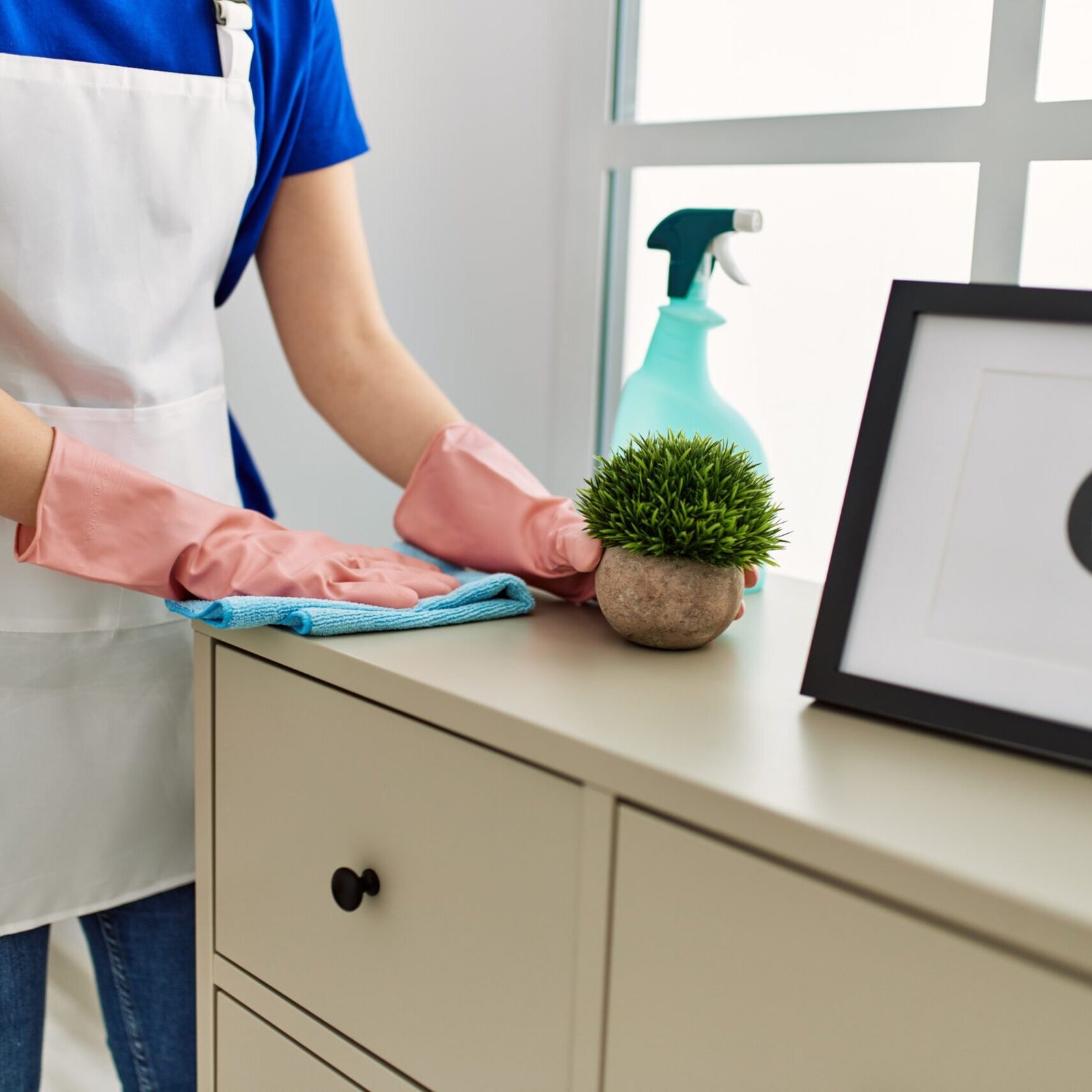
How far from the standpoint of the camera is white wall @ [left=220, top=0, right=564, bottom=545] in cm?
120

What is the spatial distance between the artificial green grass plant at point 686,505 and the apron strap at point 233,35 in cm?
42

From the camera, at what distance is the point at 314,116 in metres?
0.94

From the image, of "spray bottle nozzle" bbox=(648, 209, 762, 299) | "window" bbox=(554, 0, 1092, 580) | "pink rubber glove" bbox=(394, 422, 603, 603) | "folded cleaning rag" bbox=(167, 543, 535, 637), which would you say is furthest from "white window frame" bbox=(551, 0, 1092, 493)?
"folded cleaning rag" bbox=(167, 543, 535, 637)

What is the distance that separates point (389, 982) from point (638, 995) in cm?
19

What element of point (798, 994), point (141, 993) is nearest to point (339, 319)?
→ point (141, 993)

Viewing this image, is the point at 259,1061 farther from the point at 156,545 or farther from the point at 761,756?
the point at 761,756

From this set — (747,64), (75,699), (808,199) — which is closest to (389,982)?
(75,699)

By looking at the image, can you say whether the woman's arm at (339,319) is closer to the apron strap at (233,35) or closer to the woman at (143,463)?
the woman at (143,463)

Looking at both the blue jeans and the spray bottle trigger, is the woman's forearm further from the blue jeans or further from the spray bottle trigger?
the blue jeans

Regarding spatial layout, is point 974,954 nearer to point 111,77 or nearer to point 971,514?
point 971,514

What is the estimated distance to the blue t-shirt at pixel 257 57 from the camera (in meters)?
0.78

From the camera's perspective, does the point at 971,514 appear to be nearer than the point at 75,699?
Yes

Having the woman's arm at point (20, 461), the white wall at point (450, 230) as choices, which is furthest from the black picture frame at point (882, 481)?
the white wall at point (450, 230)

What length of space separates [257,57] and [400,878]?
1.99ft
